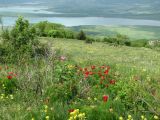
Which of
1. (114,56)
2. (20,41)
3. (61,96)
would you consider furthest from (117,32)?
(61,96)

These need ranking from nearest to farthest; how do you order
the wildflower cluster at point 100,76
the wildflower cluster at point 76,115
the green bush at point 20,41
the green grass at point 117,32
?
the wildflower cluster at point 76,115
the wildflower cluster at point 100,76
the green bush at point 20,41
the green grass at point 117,32

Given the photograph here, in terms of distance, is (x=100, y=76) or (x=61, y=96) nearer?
(x=61, y=96)

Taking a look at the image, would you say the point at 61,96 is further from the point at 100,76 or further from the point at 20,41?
the point at 20,41

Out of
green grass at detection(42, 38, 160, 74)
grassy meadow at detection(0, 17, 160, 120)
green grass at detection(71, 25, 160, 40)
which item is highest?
grassy meadow at detection(0, 17, 160, 120)

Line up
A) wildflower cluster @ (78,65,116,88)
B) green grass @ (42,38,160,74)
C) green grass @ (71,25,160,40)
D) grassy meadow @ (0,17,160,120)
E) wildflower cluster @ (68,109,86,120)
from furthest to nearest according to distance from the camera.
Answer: green grass @ (71,25,160,40), green grass @ (42,38,160,74), wildflower cluster @ (78,65,116,88), grassy meadow @ (0,17,160,120), wildflower cluster @ (68,109,86,120)

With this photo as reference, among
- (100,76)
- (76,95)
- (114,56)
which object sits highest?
(100,76)

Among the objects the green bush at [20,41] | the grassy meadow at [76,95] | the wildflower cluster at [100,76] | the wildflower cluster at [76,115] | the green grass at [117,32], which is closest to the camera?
the wildflower cluster at [76,115]

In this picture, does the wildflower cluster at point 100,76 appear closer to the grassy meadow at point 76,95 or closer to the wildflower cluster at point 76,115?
the grassy meadow at point 76,95

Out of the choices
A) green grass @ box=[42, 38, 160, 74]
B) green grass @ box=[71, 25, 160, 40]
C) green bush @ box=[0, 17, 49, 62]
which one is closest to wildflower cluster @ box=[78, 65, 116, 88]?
green grass @ box=[42, 38, 160, 74]

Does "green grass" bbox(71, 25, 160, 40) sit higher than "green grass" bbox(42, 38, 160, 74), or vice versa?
"green grass" bbox(42, 38, 160, 74)

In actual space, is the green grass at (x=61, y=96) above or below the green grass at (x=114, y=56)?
above

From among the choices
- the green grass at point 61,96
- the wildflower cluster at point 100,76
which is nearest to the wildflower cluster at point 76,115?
the green grass at point 61,96

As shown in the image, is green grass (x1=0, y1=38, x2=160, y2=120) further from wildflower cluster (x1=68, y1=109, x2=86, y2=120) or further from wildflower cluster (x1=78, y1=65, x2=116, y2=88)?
wildflower cluster (x1=68, y1=109, x2=86, y2=120)

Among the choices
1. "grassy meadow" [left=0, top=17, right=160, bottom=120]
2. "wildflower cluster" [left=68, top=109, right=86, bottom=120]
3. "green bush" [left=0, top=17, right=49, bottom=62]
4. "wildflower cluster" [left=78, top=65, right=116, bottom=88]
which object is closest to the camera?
"wildflower cluster" [left=68, top=109, right=86, bottom=120]
